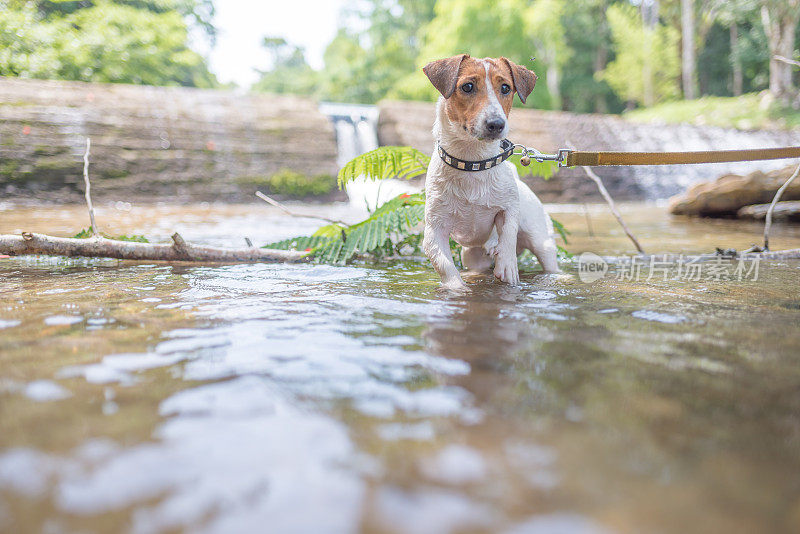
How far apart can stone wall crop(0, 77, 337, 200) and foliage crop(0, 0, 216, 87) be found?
3.43 metres

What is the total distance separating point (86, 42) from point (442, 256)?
20.0 metres

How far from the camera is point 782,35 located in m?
27.0

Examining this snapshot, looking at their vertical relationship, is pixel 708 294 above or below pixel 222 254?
below

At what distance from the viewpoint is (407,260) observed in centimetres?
460

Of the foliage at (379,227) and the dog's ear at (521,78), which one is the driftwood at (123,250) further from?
the dog's ear at (521,78)

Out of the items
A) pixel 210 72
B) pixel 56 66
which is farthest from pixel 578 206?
pixel 210 72

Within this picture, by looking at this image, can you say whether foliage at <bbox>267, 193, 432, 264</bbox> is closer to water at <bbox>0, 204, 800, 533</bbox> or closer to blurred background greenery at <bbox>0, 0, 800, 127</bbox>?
water at <bbox>0, 204, 800, 533</bbox>

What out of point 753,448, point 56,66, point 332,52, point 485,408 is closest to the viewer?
point 753,448

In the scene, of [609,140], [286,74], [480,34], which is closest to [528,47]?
[480,34]

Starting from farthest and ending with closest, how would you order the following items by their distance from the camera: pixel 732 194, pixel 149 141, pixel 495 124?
pixel 149 141 → pixel 732 194 → pixel 495 124

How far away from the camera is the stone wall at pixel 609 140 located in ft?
53.4

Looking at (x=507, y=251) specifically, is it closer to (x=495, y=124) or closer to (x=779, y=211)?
(x=495, y=124)

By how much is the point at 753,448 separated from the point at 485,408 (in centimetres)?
61

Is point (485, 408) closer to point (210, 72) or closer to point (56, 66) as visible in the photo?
point (56, 66)
